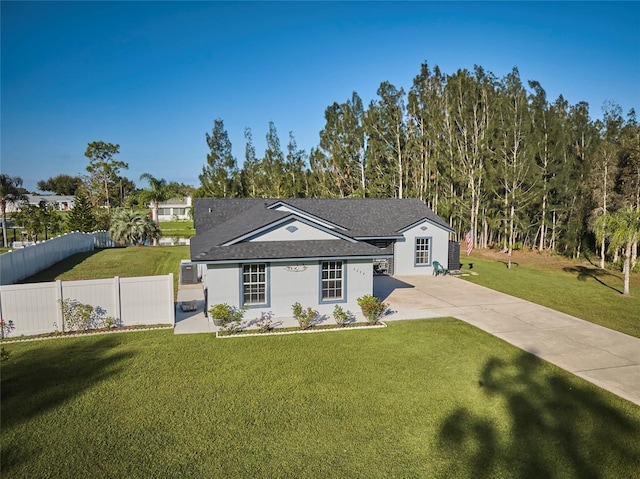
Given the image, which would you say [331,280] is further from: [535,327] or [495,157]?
[495,157]

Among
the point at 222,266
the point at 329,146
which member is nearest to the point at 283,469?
the point at 222,266

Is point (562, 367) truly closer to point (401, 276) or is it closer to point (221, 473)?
point (221, 473)

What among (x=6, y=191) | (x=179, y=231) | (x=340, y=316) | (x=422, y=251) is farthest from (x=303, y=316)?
(x=179, y=231)

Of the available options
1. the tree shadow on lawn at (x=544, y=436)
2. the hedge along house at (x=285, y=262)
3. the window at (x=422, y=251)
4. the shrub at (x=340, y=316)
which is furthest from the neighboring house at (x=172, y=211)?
the tree shadow on lawn at (x=544, y=436)

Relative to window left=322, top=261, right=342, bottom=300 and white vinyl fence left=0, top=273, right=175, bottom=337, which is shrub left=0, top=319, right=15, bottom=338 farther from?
window left=322, top=261, right=342, bottom=300

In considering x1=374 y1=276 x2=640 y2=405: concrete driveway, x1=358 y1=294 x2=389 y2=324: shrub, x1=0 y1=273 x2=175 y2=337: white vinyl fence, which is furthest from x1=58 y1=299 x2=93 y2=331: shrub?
x1=374 y1=276 x2=640 y2=405: concrete driveway

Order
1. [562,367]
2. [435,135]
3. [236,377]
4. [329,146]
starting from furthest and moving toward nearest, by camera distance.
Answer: [329,146]
[435,135]
[562,367]
[236,377]
